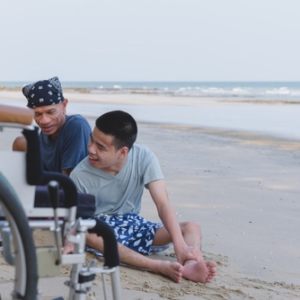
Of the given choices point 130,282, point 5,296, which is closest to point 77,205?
point 5,296

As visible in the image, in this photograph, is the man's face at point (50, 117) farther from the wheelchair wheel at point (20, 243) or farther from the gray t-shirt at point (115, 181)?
the wheelchair wheel at point (20, 243)

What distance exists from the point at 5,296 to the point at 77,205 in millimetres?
1102

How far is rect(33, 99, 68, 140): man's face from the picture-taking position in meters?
3.95

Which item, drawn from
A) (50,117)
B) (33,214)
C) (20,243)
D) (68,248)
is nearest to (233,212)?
(50,117)

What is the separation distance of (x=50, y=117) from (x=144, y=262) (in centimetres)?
114

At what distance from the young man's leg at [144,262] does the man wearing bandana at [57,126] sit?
0.55m

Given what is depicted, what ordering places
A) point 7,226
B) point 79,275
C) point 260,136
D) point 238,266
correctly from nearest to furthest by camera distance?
1. point 7,226
2. point 79,275
3. point 238,266
4. point 260,136

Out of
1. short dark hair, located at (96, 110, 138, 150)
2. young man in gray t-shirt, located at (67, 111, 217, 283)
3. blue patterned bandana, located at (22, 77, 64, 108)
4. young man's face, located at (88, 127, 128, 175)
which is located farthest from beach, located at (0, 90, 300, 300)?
blue patterned bandana, located at (22, 77, 64, 108)

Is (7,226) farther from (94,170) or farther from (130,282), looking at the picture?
(94,170)

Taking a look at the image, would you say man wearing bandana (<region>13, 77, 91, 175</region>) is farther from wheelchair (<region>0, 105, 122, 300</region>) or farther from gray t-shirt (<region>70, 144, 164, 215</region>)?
wheelchair (<region>0, 105, 122, 300</region>)

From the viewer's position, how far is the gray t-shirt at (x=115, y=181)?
3783mm

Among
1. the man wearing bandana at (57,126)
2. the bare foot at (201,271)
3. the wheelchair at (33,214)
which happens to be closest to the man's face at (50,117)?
the man wearing bandana at (57,126)

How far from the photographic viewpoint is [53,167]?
411cm

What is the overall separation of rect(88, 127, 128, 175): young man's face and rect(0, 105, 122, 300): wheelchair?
4.14 feet
